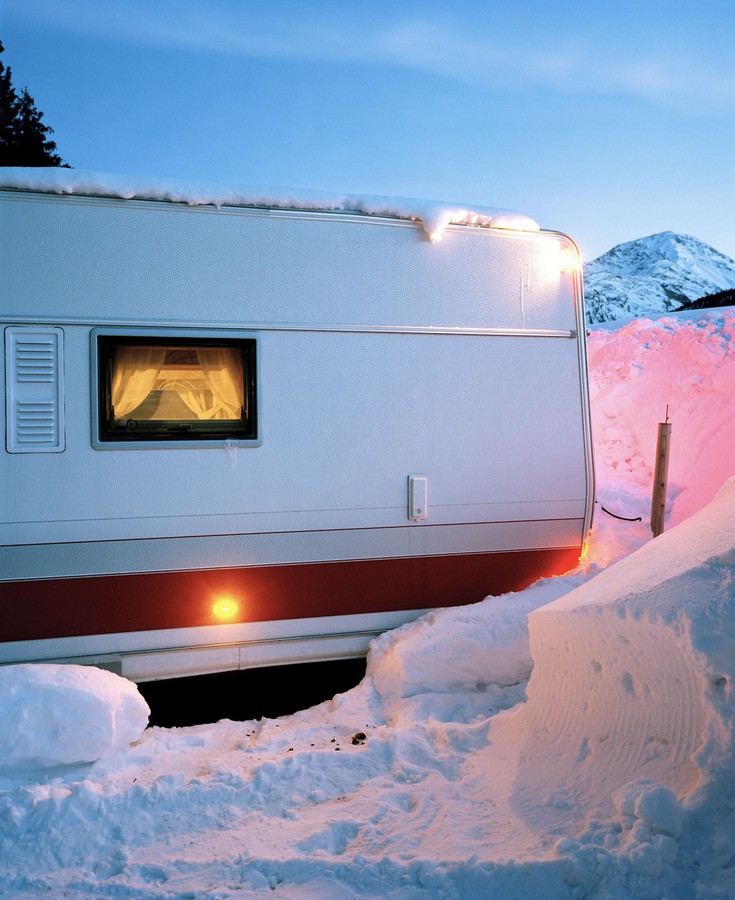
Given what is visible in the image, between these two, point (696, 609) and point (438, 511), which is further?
point (438, 511)

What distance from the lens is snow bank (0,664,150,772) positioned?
3.18 m

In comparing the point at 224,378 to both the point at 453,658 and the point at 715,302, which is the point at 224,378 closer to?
the point at 453,658

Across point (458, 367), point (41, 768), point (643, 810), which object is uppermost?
point (458, 367)

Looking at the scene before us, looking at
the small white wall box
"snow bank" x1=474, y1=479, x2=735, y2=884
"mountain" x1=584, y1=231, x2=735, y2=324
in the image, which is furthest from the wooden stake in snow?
"mountain" x1=584, y1=231, x2=735, y2=324

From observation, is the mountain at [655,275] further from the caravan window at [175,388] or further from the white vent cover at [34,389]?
the white vent cover at [34,389]

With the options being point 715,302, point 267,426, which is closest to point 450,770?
point 267,426

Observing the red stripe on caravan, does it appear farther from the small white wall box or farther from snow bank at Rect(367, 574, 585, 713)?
snow bank at Rect(367, 574, 585, 713)

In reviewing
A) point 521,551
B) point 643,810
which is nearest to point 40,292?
point 521,551

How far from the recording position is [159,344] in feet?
12.5

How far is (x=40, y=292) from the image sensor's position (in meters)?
3.63

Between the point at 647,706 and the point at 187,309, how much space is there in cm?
295

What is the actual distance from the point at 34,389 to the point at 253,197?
160cm

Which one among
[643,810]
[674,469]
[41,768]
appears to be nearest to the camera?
[643,810]

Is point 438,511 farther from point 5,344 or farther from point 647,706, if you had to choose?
point 5,344
